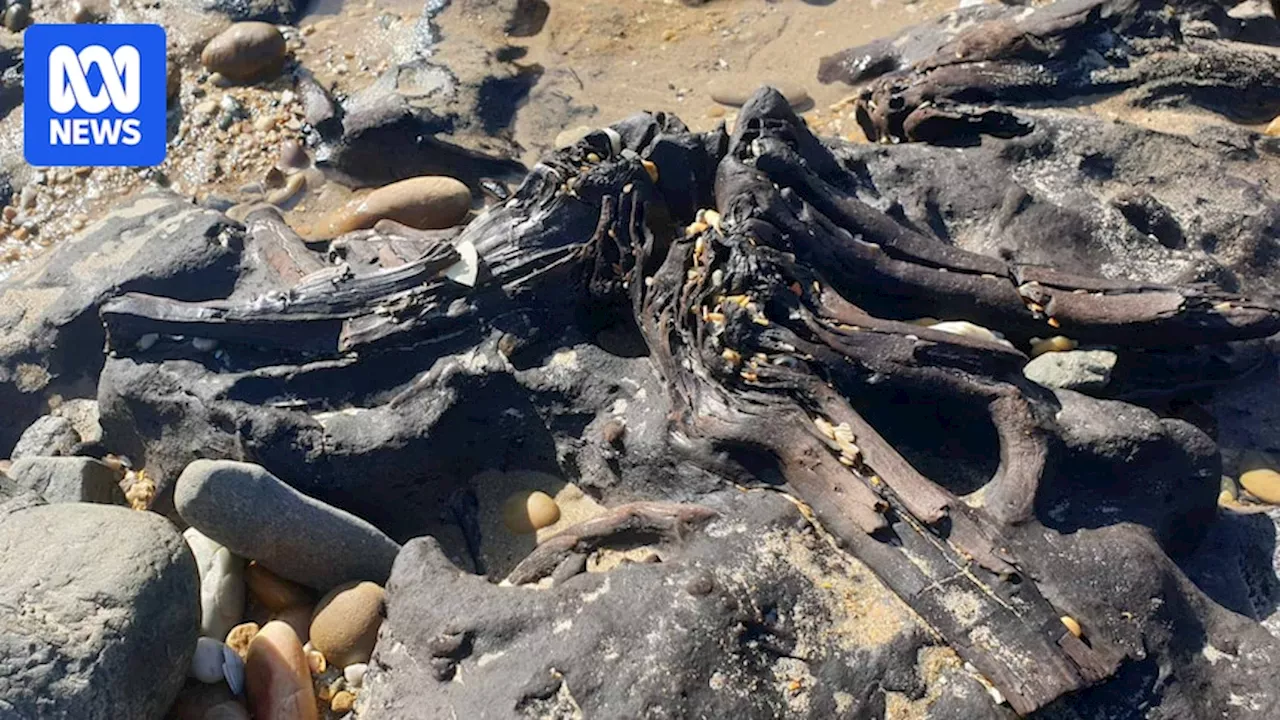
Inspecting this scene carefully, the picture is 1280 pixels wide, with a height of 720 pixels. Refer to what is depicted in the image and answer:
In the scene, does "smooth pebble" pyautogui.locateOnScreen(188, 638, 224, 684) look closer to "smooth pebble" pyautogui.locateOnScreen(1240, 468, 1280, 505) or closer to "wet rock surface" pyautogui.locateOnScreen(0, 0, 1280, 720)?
"wet rock surface" pyautogui.locateOnScreen(0, 0, 1280, 720)

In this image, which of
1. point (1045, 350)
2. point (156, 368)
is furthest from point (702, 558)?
point (156, 368)

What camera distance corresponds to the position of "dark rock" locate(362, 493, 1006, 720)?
2646mm

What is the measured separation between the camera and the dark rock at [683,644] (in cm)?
265

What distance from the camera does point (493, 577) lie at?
3639 millimetres

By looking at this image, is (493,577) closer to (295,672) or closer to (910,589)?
(295,672)

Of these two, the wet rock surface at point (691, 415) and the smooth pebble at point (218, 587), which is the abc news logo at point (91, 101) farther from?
the smooth pebble at point (218, 587)

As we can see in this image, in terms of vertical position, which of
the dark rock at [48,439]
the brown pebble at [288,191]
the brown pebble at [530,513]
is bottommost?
the dark rock at [48,439]

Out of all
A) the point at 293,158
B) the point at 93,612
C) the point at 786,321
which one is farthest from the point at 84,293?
the point at 786,321

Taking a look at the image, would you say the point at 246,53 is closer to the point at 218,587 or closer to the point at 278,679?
the point at 218,587

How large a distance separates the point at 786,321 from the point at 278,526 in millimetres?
1871

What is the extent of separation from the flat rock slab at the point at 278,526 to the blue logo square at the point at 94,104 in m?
3.43

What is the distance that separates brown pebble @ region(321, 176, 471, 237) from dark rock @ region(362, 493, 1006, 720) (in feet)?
8.66

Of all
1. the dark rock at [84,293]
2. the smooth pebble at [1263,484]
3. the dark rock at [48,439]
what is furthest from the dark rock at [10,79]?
the smooth pebble at [1263,484]

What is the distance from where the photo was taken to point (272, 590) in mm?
3668
